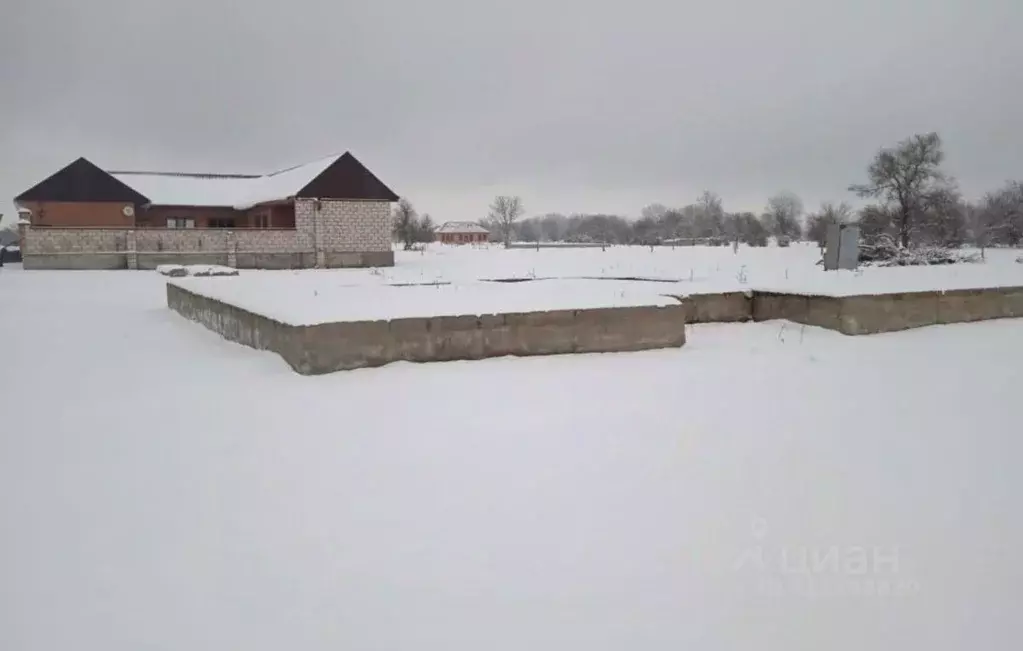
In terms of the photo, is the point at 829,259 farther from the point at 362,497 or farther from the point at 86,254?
the point at 86,254

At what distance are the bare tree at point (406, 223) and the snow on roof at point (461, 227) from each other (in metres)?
27.0

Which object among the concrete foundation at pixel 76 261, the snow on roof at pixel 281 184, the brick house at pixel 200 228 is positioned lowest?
the concrete foundation at pixel 76 261

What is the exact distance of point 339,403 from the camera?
633 centimetres

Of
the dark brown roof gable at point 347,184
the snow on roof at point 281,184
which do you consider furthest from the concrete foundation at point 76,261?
the dark brown roof gable at point 347,184

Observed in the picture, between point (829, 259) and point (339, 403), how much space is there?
14.1m

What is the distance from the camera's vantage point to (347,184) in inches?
1515

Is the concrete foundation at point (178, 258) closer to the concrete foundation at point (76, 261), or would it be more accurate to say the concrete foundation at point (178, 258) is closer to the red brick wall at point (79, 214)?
the concrete foundation at point (76, 261)

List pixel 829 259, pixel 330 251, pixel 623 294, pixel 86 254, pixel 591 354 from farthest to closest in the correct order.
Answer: pixel 330 251 → pixel 86 254 → pixel 829 259 → pixel 623 294 → pixel 591 354

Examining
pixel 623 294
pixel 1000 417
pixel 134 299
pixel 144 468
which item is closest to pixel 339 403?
pixel 144 468

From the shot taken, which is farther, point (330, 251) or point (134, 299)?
point (330, 251)

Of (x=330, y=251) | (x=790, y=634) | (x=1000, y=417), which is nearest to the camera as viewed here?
(x=790, y=634)

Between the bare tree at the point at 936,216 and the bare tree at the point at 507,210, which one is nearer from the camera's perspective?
the bare tree at the point at 936,216

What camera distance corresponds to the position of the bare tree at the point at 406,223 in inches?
3199

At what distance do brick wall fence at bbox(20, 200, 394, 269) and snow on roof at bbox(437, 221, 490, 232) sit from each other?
83.5m
